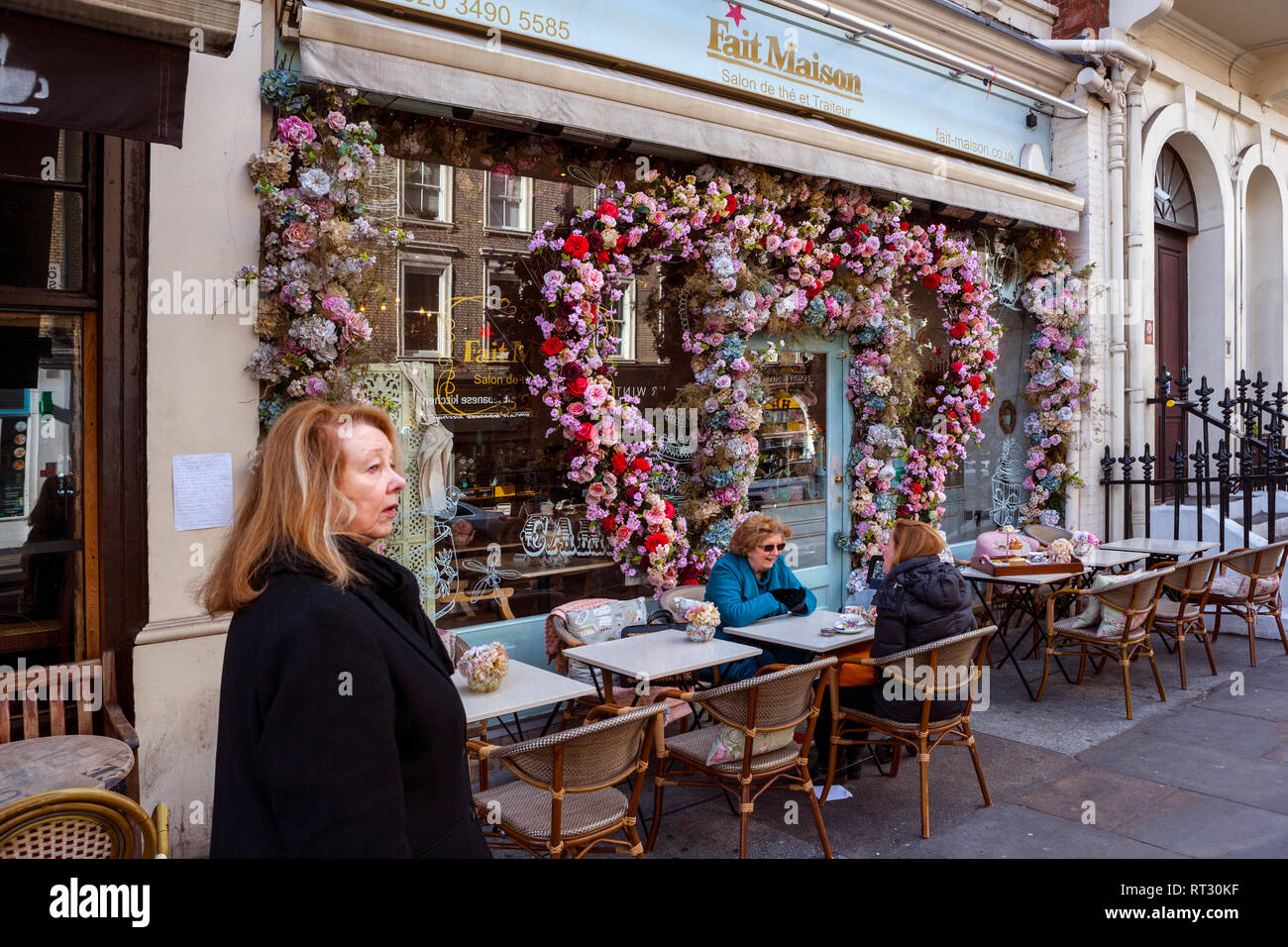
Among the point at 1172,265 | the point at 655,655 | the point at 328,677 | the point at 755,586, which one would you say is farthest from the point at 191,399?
the point at 1172,265

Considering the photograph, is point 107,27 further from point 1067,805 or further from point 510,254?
point 1067,805

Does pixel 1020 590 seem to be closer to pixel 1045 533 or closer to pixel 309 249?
pixel 1045 533

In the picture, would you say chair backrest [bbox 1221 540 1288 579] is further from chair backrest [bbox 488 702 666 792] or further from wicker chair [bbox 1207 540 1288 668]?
chair backrest [bbox 488 702 666 792]

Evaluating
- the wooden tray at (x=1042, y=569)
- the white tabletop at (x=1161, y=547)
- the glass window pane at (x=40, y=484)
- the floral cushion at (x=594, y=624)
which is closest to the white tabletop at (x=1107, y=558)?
the white tabletop at (x=1161, y=547)

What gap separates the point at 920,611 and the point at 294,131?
4.19 m

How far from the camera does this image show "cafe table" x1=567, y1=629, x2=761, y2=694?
14.7 feet

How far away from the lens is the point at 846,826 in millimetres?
4637

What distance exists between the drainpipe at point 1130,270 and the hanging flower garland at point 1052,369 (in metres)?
0.49

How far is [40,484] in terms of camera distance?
4.52 meters

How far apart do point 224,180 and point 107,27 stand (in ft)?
3.46

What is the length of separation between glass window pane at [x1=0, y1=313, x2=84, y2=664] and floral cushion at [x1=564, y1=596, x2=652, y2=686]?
2.61 m

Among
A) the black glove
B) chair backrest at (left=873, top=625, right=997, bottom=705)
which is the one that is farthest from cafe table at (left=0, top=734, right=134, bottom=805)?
the black glove

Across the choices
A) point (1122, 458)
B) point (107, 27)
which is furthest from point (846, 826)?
point (1122, 458)

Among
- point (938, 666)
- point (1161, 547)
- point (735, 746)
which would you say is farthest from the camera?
point (1161, 547)
